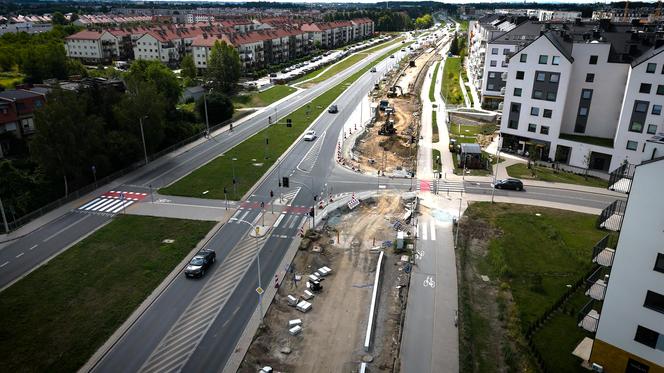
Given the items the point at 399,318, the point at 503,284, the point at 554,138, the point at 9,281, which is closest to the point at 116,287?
the point at 9,281

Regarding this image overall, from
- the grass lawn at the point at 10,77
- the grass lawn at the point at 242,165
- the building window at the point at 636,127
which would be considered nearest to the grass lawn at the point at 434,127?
the grass lawn at the point at 242,165

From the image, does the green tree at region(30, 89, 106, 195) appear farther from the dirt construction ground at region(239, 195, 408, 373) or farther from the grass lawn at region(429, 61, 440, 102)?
the grass lawn at region(429, 61, 440, 102)

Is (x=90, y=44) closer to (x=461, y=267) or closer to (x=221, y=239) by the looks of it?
(x=221, y=239)

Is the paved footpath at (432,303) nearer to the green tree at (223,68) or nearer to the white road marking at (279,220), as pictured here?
the white road marking at (279,220)

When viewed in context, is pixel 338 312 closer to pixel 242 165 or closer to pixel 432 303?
pixel 432 303

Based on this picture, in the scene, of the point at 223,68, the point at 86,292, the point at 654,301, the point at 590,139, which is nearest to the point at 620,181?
the point at 654,301
